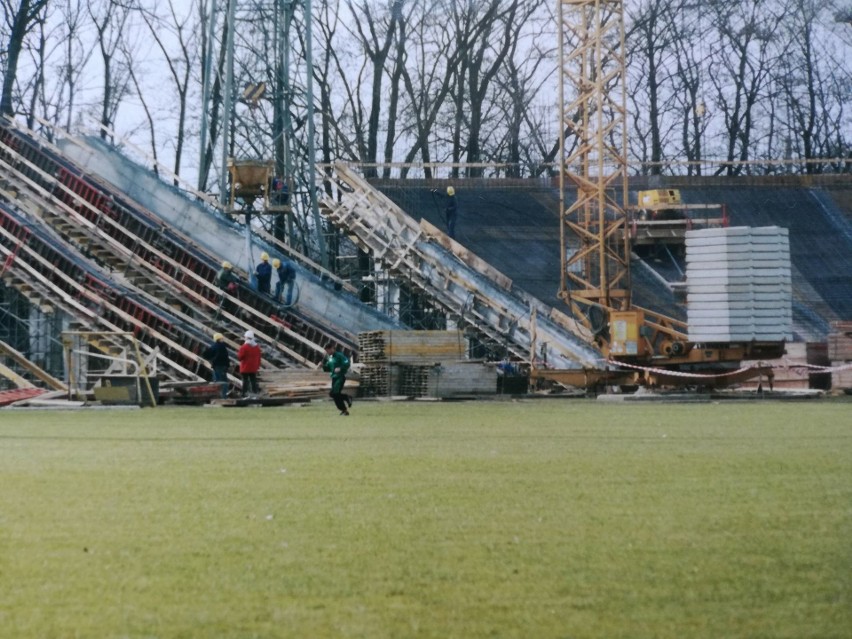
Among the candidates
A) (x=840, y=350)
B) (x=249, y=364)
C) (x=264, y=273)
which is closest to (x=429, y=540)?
(x=249, y=364)

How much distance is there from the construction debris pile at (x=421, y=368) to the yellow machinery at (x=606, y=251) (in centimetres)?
306

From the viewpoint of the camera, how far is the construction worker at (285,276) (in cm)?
4512

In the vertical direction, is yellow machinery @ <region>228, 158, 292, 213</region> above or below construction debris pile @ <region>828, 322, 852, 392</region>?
above

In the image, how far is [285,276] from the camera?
148 feet

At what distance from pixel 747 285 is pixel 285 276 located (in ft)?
46.2

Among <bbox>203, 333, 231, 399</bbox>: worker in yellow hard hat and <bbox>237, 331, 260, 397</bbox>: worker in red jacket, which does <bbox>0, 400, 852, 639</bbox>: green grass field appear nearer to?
<bbox>237, 331, 260, 397</bbox>: worker in red jacket

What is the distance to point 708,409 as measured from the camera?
29750 millimetres

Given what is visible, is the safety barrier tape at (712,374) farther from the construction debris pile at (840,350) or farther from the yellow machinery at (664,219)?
the yellow machinery at (664,219)

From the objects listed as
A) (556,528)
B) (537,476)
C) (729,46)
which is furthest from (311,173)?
(556,528)

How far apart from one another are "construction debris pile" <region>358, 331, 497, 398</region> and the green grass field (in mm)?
21049

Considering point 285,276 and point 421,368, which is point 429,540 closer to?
point 421,368

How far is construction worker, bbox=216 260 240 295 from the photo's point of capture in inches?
1781

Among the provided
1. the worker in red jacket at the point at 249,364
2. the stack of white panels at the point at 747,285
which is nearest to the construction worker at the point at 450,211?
the stack of white panels at the point at 747,285

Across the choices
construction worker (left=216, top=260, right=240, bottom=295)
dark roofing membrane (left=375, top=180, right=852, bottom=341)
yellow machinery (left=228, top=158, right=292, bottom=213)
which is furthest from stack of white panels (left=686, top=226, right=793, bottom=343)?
yellow machinery (left=228, top=158, right=292, bottom=213)
